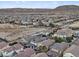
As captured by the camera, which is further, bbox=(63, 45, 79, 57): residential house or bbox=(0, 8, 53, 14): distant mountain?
bbox=(0, 8, 53, 14): distant mountain

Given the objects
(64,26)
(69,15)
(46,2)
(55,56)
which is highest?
(46,2)

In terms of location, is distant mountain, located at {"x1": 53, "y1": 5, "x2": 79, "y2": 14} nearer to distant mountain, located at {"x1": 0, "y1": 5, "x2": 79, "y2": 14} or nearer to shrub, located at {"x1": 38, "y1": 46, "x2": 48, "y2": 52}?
distant mountain, located at {"x1": 0, "y1": 5, "x2": 79, "y2": 14}

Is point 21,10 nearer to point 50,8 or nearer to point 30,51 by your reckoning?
point 50,8

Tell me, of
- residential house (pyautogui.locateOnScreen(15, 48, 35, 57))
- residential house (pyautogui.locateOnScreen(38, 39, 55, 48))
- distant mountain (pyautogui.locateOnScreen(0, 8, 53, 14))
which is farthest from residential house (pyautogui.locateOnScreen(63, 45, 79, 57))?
distant mountain (pyautogui.locateOnScreen(0, 8, 53, 14))

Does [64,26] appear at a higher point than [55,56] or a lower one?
higher

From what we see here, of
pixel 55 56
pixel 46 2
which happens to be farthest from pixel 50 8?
pixel 55 56

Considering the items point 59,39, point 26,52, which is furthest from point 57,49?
point 26,52
